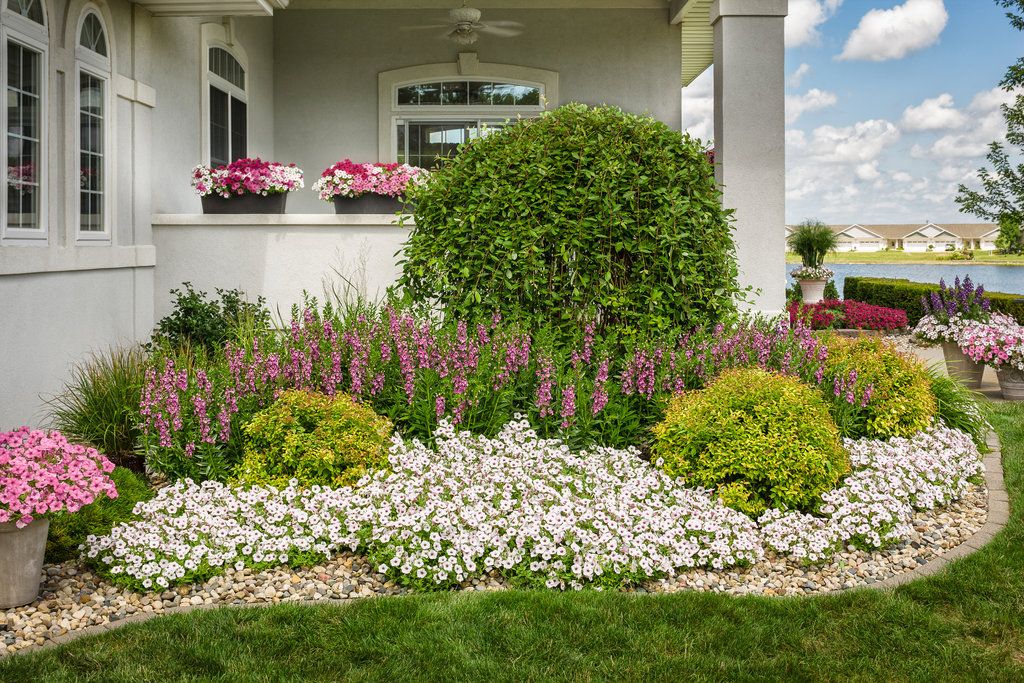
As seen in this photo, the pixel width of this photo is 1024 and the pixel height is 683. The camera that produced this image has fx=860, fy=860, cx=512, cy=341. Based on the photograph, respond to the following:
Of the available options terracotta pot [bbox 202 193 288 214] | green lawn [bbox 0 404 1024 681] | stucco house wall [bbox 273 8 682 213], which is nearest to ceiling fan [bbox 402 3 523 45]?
stucco house wall [bbox 273 8 682 213]

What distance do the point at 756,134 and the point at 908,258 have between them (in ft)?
63.8

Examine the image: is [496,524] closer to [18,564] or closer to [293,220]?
[18,564]

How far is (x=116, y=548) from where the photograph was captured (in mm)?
3883

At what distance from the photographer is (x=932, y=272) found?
20.5 meters

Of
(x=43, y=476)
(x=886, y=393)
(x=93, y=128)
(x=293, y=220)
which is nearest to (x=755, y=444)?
(x=886, y=393)

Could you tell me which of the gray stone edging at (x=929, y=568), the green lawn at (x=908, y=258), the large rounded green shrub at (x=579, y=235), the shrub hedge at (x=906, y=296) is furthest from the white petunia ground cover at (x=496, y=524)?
the green lawn at (x=908, y=258)

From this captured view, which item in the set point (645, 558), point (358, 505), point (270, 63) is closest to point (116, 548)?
point (358, 505)

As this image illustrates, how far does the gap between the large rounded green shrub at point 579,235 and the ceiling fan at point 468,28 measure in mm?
4362

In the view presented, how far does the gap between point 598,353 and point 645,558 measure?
1924 millimetres

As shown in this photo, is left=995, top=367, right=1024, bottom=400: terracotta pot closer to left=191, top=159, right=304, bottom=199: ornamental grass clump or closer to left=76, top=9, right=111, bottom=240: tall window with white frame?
left=191, top=159, right=304, bottom=199: ornamental grass clump

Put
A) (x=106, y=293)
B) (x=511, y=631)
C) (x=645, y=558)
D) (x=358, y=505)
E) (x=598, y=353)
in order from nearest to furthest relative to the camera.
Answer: (x=511, y=631), (x=645, y=558), (x=358, y=505), (x=598, y=353), (x=106, y=293)

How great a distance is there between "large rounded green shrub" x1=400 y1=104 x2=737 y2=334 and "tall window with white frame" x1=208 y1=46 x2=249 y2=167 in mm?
4292

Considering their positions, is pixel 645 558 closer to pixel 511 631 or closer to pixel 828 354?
pixel 511 631

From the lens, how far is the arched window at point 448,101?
36.0 ft
